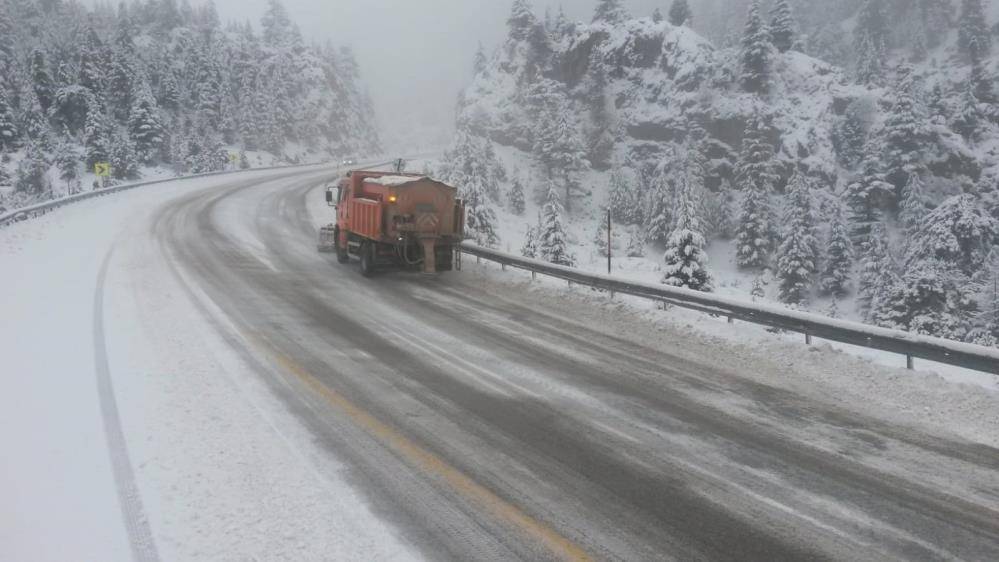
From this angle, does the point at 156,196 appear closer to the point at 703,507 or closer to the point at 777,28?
the point at 703,507

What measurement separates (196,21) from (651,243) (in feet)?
410

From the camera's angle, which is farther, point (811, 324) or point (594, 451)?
point (811, 324)

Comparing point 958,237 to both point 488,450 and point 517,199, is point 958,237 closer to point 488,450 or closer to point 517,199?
point 517,199

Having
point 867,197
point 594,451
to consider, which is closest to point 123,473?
point 594,451

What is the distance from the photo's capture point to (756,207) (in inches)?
2388

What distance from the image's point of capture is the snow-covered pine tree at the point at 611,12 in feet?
308

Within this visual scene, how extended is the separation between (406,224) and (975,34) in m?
124

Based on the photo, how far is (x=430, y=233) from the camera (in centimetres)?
1648

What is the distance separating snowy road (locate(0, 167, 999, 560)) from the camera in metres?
4.29

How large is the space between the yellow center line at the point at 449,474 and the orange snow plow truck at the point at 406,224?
873 centimetres

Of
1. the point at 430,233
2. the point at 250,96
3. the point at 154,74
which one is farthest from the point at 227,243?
the point at 154,74

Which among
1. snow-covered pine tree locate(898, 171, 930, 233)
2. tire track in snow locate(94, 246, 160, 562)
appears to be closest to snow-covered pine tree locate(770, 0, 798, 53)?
snow-covered pine tree locate(898, 171, 930, 233)

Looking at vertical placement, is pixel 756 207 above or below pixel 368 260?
below

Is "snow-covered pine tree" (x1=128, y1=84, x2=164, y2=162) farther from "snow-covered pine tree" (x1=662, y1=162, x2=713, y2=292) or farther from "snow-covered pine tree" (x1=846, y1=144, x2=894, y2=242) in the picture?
"snow-covered pine tree" (x1=846, y1=144, x2=894, y2=242)
